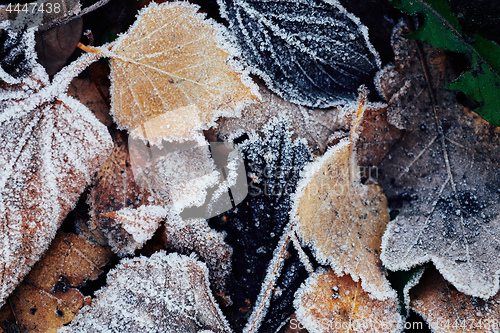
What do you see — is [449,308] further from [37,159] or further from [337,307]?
[37,159]

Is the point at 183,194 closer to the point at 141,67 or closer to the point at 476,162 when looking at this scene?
the point at 141,67

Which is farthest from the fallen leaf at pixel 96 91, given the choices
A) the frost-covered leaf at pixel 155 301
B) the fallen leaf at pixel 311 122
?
the frost-covered leaf at pixel 155 301

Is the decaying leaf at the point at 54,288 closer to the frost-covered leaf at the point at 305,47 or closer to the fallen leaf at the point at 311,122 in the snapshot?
the fallen leaf at the point at 311,122

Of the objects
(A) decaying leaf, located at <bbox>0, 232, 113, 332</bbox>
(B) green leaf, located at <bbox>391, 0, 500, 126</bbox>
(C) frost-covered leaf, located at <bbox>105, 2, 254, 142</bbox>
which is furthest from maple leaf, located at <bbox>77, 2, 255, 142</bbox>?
(B) green leaf, located at <bbox>391, 0, 500, 126</bbox>

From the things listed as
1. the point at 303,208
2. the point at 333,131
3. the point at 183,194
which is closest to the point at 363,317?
the point at 303,208

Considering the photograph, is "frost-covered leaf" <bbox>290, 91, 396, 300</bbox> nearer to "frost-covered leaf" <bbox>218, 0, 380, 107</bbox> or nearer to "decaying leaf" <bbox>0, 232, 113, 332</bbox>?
"frost-covered leaf" <bbox>218, 0, 380, 107</bbox>

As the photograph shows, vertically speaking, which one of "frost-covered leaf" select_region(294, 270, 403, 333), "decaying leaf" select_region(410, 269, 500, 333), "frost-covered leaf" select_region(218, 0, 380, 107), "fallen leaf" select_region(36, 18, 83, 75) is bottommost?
"decaying leaf" select_region(410, 269, 500, 333)

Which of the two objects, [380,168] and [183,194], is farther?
[380,168]
